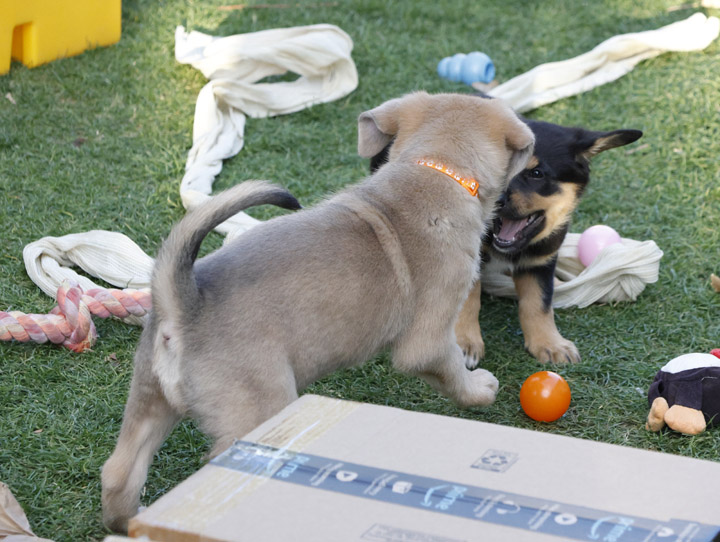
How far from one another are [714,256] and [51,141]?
375 cm

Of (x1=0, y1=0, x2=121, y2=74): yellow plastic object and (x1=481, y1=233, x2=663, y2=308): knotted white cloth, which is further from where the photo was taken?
(x1=0, y1=0, x2=121, y2=74): yellow plastic object

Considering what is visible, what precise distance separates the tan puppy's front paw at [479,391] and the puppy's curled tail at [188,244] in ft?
3.56

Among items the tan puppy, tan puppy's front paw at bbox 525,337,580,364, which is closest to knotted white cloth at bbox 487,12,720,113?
tan puppy's front paw at bbox 525,337,580,364

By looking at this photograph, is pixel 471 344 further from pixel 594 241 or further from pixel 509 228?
pixel 594 241

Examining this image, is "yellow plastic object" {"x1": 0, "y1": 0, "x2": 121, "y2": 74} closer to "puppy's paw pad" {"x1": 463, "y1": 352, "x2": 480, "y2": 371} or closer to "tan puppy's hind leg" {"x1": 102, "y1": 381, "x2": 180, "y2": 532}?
"puppy's paw pad" {"x1": 463, "y1": 352, "x2": 480, "y2": 371}

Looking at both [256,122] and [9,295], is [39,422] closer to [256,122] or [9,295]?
[9,295]

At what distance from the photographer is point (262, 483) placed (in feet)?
5.65

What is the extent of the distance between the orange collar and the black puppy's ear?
1059 millimetres

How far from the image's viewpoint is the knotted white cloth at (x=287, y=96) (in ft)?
12.8

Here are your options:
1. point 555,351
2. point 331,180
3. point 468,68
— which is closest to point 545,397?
point 555,351

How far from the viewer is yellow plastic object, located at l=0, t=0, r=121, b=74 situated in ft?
18.5

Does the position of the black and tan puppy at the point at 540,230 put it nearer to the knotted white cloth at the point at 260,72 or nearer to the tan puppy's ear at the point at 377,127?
the tan puppy's ear at the point at 377,127

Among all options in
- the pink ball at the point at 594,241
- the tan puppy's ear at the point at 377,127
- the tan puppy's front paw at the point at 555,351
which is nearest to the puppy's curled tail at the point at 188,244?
the tan puppy's ear at the point at 377,127

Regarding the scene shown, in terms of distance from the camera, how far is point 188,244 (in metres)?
2.18
